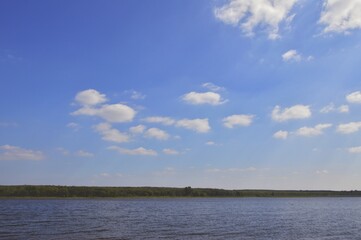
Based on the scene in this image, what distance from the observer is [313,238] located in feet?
151

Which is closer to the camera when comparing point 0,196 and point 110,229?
point 110,229

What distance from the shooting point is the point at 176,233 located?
47156 mm

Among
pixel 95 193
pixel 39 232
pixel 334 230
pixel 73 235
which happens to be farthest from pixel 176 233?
pixel 95 193

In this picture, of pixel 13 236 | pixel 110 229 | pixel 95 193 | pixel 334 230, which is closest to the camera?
pixel 13 236

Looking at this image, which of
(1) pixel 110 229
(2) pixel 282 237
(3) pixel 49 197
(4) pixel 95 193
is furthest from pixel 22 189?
(2) pixel 282 237

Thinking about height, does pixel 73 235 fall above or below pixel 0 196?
below

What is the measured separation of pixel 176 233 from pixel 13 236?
1560cm

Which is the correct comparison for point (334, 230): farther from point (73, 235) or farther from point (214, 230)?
point (73, 235)

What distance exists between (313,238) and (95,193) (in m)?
143

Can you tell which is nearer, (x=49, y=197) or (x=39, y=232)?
(x=39, y=232)

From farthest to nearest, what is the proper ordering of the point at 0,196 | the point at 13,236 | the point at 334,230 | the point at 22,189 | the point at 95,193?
the point at 95,193
the point at 22,189
the point at 0,196
the point at 334,230
the point at 13,236

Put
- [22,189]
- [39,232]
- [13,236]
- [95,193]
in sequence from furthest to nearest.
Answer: [95,193] < [22,189] < [39,232] < [13,236]

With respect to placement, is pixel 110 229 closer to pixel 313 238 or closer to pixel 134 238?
pixel 134 238

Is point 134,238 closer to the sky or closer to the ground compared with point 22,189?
closer to the ground
